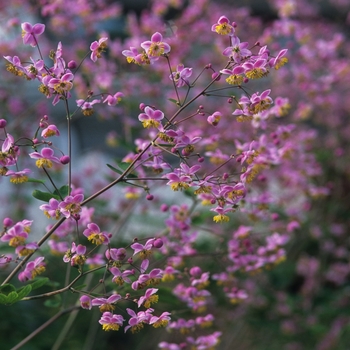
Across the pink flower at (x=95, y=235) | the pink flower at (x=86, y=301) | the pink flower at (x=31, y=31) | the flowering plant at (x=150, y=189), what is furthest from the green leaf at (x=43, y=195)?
the pink flower at (x=31, y=31)

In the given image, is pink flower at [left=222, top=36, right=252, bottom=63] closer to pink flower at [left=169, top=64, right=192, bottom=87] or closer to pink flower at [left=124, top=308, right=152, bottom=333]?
pink flower at [left=169, top=64, right=192, bottom=87]

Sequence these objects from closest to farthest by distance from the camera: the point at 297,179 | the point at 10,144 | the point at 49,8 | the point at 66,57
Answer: the point at 10,144 → the point at 49,8 → the point at 297,179 → the point at 66,57

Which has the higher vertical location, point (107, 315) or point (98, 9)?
point (98, 9)

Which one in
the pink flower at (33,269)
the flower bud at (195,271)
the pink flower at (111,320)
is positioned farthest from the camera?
the flower bud at (195,271)

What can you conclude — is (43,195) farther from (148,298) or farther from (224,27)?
(224,27)

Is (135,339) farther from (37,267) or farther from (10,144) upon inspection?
(10,144)

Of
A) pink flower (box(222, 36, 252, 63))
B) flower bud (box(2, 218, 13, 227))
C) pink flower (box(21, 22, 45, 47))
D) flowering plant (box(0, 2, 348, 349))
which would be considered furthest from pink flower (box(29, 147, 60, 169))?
pink flower (box(222, 36, 252, 63))

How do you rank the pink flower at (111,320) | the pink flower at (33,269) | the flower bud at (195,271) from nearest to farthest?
the pink flower at (111,320) → the pink flower at (33,269) → the flower bud at (195,271)

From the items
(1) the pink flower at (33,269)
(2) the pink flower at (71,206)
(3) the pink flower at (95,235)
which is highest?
(2) the pink flower at (71,206)

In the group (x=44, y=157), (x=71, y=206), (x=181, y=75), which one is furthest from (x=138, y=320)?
(x=181, y=75)

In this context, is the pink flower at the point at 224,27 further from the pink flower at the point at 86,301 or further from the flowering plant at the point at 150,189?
the pink flower at the point at 86,301

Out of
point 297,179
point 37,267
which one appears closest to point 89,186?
point 297,179
